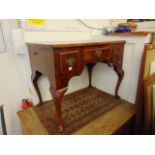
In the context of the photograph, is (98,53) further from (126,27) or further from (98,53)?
(126,27)

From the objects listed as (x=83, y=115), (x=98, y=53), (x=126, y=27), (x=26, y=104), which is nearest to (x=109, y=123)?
(x=83, y=115)

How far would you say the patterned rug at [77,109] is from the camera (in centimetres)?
95

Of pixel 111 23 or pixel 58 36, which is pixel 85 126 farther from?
pixel 111 23

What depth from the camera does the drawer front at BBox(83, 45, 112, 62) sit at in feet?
2.73

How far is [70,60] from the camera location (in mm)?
759

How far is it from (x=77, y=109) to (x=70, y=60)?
552 mm

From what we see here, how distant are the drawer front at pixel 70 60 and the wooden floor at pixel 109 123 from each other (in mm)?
439

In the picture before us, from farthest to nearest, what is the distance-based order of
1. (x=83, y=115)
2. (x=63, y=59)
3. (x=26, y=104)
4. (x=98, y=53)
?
(x=26, y=104) < (x=83, y=115) < (x=98, y=53) < (x=63, y=59)

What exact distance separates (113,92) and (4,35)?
1154 millimetres

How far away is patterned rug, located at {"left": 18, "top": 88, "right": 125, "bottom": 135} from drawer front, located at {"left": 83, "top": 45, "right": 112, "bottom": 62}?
1.52 ft

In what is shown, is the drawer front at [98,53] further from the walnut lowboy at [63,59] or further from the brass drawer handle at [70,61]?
the brass drawer handle at [70,61]

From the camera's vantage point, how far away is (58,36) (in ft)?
3.79
